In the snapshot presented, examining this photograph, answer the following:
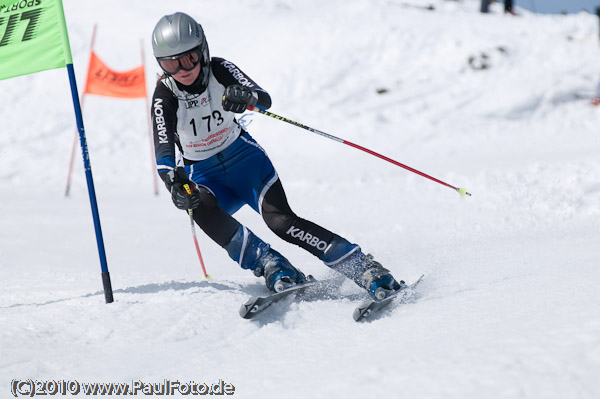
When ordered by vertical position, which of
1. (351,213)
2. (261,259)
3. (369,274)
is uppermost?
(369,274)

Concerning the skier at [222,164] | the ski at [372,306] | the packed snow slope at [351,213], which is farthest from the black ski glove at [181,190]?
the ski at [372,306]

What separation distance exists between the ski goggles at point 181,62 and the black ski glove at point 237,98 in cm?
27

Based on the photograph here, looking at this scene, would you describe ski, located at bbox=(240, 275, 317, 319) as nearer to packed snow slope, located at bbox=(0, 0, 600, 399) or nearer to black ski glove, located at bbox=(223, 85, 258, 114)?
packed snow slope, located at bbox=(0, 0, 600, 399)

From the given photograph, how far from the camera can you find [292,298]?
3633mm

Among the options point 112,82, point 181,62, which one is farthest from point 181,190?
point 112,82

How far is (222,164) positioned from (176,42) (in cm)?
89

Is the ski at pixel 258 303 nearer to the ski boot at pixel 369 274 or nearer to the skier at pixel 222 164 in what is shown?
the skier at pixel 222 164

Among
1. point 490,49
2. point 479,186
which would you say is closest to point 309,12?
point 490,49

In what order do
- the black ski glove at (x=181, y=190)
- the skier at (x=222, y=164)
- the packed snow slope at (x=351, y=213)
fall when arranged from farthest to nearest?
the skier at (x=222, y=164) → the black ski glove at (x=181, y=190) → the packed snow slope at (x=351, y=213)

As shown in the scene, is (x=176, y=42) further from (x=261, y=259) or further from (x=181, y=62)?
(x=261, y=259)

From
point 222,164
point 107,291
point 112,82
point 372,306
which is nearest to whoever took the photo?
point 372,306

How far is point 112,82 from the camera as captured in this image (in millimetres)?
10117

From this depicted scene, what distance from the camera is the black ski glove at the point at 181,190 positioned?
3396 mm

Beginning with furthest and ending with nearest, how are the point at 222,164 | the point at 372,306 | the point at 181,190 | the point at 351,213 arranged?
the point at 351,213 < the point at 222,164 < the point at 181,190 < the point at 372,306
